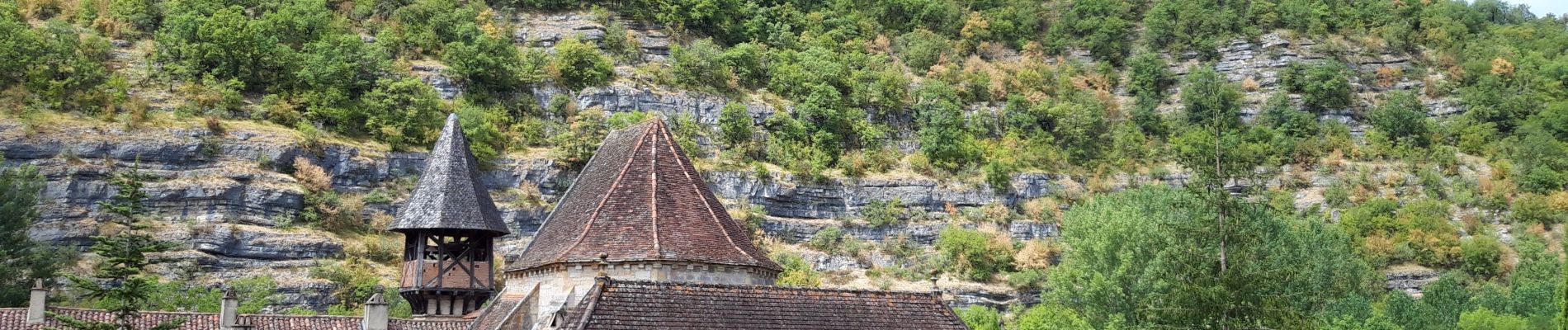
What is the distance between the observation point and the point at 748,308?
17.2 metres

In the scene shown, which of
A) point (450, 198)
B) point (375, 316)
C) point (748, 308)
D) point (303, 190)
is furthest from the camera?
point (303, 190)

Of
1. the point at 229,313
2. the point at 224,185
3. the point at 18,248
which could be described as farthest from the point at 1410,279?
the point at 18,248

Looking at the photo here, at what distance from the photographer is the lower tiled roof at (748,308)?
53.4 feet

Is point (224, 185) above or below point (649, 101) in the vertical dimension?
below

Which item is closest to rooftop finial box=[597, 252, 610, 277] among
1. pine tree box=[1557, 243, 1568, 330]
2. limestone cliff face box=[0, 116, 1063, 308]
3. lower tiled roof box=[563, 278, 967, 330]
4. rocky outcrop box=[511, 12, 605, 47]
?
lower tiled roof box=[563, 278, 967, 330]

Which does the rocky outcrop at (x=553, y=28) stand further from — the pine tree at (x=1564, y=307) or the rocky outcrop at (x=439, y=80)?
the pine tree at (x=1564, y=307)

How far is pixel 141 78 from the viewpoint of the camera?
41188mm

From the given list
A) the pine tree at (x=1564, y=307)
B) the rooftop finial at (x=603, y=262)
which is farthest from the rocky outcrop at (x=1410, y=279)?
the rooftop finial at (x=603, y=262)

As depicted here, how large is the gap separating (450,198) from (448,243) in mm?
972

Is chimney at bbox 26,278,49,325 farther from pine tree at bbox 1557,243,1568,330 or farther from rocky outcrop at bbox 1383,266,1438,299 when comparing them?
rocky outcrop at bbox 1383,266,1438,299

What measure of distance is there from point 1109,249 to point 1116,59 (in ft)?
111

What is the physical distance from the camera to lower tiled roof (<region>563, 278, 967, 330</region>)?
16.3 meters

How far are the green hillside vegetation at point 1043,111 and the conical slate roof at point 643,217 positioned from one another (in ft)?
26.9

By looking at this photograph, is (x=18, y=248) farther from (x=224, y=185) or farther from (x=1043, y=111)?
(x=1043, y=111)
